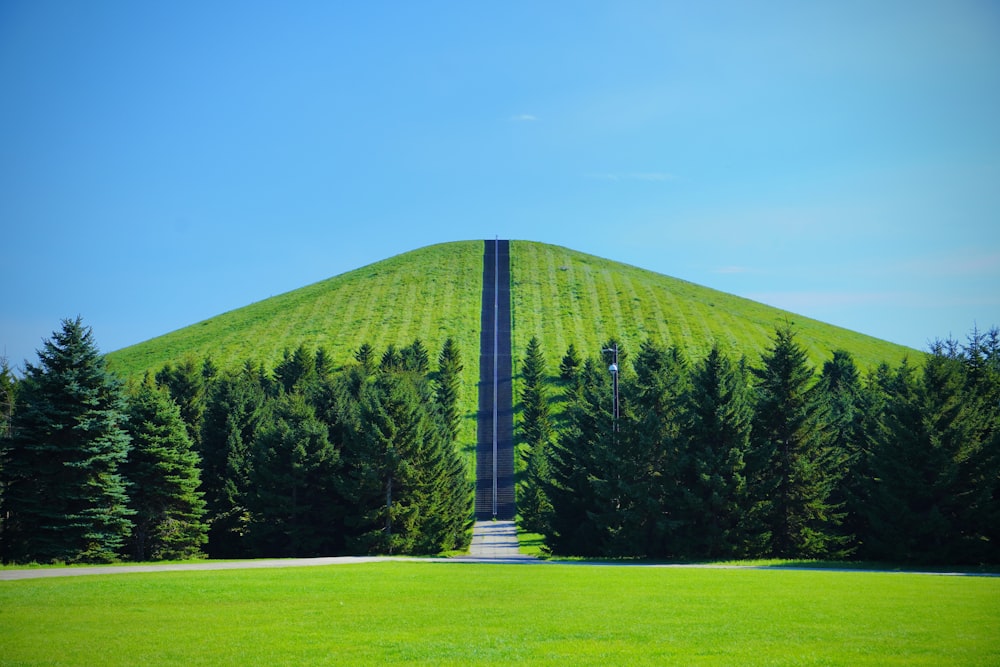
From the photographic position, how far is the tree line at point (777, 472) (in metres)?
34.2

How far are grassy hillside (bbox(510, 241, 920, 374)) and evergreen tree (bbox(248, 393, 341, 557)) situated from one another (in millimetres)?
55982

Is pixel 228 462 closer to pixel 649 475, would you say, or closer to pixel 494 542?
pixel 494 542

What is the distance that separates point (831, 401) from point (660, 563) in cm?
3158

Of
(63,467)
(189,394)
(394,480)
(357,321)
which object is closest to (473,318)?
(357,321)

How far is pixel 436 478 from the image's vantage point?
46.8 meters

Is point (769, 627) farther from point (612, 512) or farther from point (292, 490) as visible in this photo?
point (292, 490)

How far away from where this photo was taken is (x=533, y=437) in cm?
7750

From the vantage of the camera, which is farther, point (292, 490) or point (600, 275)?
point (600, 275)

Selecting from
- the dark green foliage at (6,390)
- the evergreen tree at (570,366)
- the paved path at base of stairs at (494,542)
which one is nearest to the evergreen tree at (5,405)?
the dark green foliage at (6,390)

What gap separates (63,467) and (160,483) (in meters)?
6.22

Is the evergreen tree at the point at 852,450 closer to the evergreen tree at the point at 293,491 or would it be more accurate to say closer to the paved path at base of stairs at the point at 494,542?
the paved path at base of stairs at the point at 494,542

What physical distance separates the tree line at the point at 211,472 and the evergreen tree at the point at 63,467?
0.07 meters

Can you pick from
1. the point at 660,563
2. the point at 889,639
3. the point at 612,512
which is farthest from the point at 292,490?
the point at 889,639

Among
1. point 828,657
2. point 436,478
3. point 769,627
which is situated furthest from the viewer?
point 436,478
